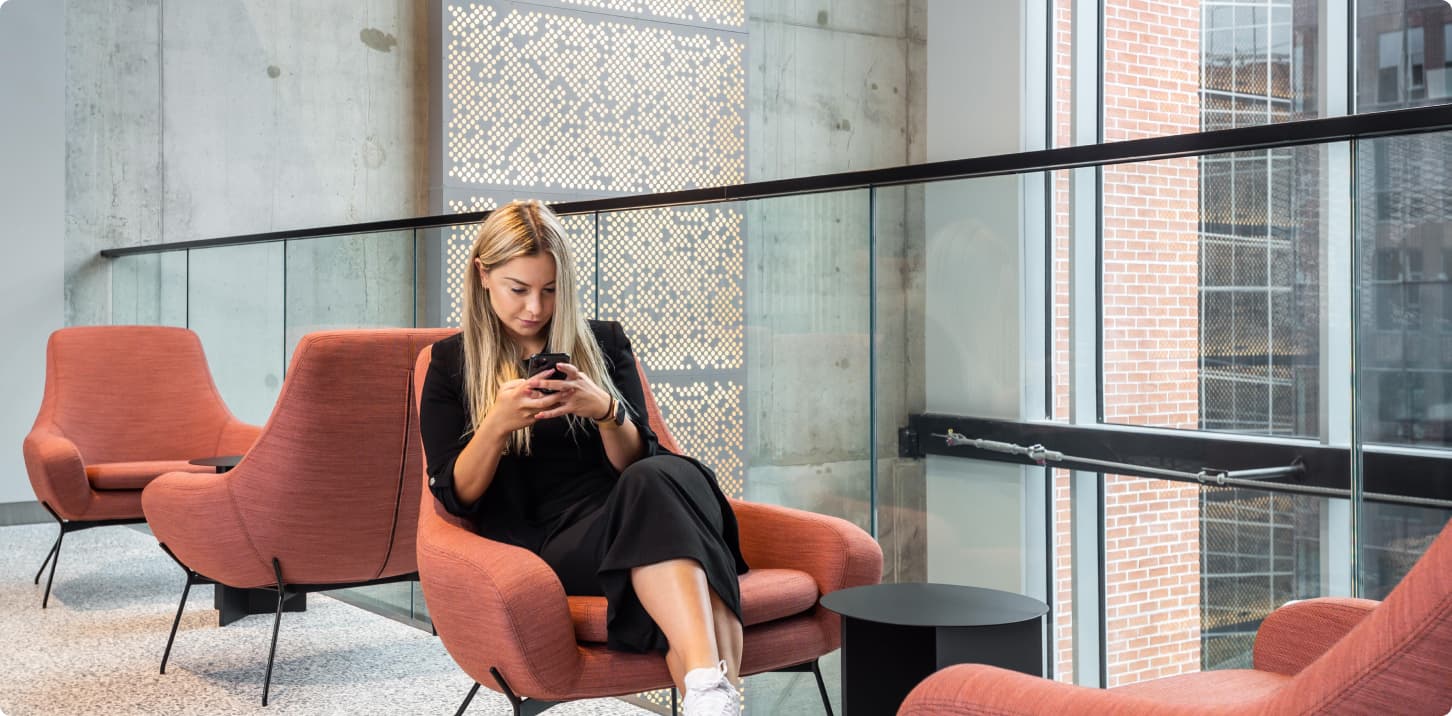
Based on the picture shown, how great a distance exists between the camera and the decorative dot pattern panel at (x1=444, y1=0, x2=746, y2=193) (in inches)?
301

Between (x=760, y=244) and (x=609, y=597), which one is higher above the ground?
(x=760, y=244)

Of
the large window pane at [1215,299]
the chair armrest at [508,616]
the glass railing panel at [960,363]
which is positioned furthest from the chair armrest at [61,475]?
the large window pane at [1215,299]

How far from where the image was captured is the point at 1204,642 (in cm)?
416

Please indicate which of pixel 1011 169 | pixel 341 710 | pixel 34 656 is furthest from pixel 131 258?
pixel 1011 169

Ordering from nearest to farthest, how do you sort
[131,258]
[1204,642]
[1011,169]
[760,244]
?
1. [1011,169]
2. [760,244]
3. [1204,642]
4. [131,258]

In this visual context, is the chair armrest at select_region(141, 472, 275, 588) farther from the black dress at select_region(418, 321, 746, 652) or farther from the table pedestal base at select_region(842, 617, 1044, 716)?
the table pedestal base at select_region(842, 617, 1044, 716)

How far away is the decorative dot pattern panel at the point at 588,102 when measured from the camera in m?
7.65

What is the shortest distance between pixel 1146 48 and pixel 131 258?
19.5ft

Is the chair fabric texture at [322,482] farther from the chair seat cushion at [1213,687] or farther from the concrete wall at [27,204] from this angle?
the concrete wall at [27,204]

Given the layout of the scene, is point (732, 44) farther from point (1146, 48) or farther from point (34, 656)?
point (34, 656)

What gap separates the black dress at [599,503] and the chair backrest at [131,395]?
2.97m

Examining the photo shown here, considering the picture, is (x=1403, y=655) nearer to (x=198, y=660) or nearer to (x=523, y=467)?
(x=523, y=467)

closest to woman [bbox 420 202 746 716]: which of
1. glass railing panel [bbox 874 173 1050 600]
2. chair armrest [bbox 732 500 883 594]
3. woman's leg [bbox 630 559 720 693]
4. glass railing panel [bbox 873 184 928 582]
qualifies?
woman's leg [bbox 630 559 720 693]

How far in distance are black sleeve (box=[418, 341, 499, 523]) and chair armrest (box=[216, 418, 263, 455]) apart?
107 inches
